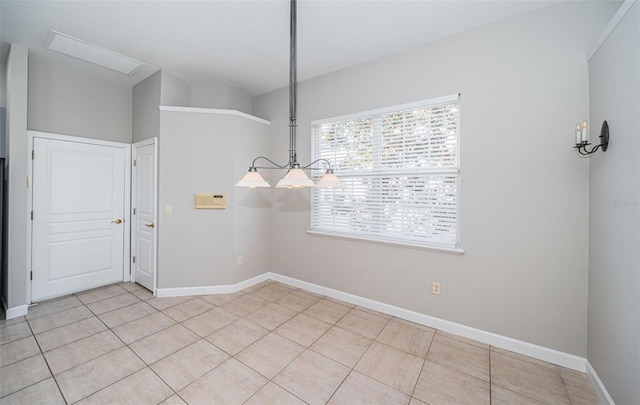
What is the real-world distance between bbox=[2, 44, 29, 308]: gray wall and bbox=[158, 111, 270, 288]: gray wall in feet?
4.22

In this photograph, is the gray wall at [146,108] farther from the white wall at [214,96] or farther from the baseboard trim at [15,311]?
the baseboard trim at [15,311]

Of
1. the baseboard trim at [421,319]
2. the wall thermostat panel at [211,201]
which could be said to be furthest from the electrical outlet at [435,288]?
the wall thermostat panel at [211,201]

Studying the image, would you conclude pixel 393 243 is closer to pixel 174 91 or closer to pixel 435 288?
pixel 435 288

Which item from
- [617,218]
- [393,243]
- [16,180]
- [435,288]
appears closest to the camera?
[617,218]

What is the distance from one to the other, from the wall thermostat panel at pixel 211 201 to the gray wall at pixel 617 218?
3.66 m

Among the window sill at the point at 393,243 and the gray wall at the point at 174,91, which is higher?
the gray wall at the point at 174,91

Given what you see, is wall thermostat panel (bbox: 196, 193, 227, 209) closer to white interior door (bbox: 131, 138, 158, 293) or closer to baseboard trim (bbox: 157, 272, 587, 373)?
white interior door (bbox: 131, 138, 158, 293)

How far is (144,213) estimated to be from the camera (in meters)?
3.57

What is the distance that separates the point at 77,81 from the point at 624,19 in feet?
17.7

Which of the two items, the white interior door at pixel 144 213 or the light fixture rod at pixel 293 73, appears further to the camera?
the white interior door at pixel 144 213

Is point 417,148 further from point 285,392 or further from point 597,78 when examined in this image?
point 285,392

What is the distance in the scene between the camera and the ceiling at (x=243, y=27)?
7.12 feet

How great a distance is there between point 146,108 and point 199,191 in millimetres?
1430

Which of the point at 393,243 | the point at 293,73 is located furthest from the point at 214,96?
the point at 393,243
